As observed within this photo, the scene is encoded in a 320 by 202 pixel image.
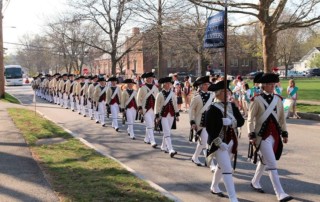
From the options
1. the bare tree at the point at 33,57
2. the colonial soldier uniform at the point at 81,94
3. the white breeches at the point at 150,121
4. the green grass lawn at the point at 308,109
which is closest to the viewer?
the white breeches at the point at 150,121

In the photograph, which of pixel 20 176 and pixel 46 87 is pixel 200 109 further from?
pixel 46 87

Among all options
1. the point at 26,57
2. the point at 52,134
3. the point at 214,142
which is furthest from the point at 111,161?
the point at 26,57

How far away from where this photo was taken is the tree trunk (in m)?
20.5

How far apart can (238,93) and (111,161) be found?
483 inches

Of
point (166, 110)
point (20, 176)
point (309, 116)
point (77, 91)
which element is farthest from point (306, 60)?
point (20, 176)

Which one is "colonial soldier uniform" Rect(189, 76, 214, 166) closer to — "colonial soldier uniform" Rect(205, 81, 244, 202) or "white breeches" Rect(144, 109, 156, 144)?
"colonial soldier uniform" Rect(205, 81, 244, 202)

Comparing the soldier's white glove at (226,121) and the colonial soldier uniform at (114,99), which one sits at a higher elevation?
the soldier's white glove at (226,121)

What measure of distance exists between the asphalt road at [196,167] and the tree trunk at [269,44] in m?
6.65

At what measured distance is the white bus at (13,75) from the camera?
60.3 m

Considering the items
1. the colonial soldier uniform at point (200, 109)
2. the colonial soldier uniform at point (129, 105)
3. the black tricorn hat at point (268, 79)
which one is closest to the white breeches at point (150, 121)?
the colonial soldier uniform at point (129, 105)

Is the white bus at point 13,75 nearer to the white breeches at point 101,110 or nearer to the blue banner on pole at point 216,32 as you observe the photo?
the white breeches at point 101,110

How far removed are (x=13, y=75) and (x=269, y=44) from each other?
160 feet

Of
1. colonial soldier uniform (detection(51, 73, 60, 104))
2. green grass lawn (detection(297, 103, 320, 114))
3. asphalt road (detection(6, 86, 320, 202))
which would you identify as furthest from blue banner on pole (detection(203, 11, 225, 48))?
colonial soldier uniform (detection(51, 73, 60, 104))

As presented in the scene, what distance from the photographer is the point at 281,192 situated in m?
6.31
